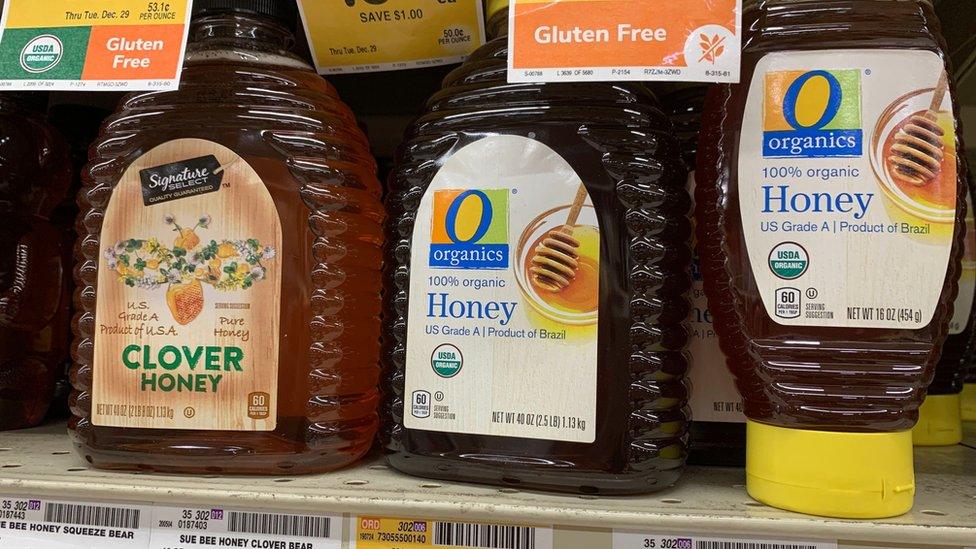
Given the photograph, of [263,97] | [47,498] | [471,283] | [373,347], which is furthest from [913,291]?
[47,498]

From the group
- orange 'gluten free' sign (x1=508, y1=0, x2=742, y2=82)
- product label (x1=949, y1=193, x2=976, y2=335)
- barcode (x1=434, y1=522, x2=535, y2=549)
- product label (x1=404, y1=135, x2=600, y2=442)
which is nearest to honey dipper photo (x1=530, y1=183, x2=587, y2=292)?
product label (x1=404, y1=135, x2=600, y2=442)

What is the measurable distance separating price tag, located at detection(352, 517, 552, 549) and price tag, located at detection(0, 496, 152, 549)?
0.22 m

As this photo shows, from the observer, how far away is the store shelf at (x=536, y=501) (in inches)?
24.1

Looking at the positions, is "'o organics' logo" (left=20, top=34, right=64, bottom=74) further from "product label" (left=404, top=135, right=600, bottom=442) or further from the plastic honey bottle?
the plastic honey bottle

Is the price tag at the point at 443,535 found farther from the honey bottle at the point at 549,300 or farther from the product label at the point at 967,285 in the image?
the product label at the point at 967,285

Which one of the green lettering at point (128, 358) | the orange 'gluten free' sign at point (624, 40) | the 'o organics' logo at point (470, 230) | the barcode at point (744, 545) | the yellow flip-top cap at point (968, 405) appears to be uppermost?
the orange 'gluten free' sign at point (624, 40)

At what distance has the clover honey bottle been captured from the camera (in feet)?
2.57

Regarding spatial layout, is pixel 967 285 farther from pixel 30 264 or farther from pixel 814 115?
pixel 30 264

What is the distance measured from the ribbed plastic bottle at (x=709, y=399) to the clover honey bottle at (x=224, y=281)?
0.38 meters

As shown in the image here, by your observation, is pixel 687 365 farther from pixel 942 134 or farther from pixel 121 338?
pixel 121 338

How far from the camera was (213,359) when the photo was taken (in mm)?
785

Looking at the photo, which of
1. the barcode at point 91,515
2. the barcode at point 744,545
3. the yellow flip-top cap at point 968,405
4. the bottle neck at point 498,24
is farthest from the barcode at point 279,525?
the yellow flip-top cap at point 968,405

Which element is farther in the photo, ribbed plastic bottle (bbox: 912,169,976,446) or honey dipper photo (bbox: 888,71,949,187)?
ribbed plastic bottle (bbox: 912,169,976,446)

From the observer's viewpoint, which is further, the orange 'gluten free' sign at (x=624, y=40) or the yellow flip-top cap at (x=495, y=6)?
the yellow flip-top cap at (x=495, y=6)
